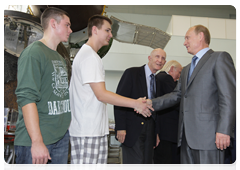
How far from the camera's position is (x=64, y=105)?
4.72 feet

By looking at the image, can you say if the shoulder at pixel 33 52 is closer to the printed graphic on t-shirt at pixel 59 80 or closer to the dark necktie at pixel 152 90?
the printed graphic on t-shirt at pixel 59 80

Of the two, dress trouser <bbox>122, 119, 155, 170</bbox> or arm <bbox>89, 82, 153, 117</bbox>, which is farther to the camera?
dress trouser <bbox>122, 119, 155, 170</bbox>

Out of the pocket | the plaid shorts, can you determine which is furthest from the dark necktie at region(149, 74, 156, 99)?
the plaid shorts

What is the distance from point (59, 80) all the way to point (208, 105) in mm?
1241

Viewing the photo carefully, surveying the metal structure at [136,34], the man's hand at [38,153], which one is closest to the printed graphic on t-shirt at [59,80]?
the man's hand at [38,153]

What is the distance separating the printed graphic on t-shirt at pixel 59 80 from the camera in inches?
54.1

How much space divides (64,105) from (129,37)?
135 inches

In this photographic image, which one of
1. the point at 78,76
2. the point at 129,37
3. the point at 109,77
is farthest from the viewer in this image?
the point at 109,77

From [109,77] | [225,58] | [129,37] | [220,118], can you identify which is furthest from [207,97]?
[109,77]

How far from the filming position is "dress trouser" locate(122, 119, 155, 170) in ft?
7.64

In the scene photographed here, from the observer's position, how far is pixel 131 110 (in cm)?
251

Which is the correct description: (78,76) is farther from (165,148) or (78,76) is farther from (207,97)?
(165,148)

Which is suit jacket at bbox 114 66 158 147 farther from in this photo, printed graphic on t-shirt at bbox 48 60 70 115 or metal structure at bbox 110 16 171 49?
metal structure at bbox 110 16 171 49

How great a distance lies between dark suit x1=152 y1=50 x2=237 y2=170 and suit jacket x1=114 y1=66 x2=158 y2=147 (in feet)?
1.95
